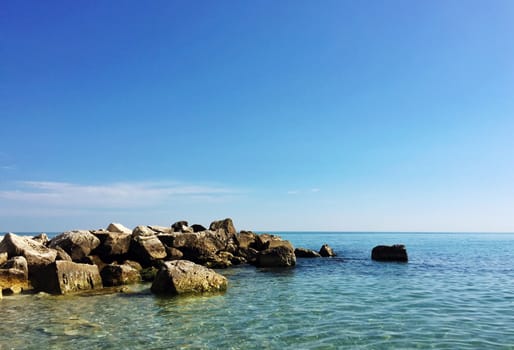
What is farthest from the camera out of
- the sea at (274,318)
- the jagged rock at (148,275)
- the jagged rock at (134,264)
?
the jagged rock at (134,264)

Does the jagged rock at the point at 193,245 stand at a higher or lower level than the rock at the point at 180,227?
lower

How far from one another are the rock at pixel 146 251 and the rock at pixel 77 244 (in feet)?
7.69

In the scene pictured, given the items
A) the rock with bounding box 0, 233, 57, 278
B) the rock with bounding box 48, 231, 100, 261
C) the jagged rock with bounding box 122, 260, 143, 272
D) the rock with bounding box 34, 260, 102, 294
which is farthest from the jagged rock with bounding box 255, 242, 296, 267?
the rock with bounding box 0, 233, 57, 278

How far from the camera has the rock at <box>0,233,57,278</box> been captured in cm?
Answer: 1994

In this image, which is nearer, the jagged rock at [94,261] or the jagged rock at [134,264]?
the jagged rock at [94,261]

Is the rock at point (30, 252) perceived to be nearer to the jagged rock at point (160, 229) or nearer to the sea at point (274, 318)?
the sea at point (274, 318)

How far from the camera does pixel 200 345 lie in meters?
9.73

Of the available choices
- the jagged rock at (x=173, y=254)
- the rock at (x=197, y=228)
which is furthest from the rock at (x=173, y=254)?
the rock at (x=197, y=228)

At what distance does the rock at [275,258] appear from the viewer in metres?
29.9

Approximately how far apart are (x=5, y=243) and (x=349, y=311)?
17.9 meters

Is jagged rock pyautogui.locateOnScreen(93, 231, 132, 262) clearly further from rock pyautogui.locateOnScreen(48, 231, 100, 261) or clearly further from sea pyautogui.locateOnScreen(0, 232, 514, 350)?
sea pyautogui.locateOnScreen(0, 232, 514, 350)

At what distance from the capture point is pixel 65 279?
17.2 meters

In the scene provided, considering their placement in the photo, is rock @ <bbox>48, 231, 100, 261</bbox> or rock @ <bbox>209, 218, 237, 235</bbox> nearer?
rock @ <bbox>48, 231, 100, 261</bbox>

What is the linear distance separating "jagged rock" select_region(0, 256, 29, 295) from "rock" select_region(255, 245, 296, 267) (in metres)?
16.1
